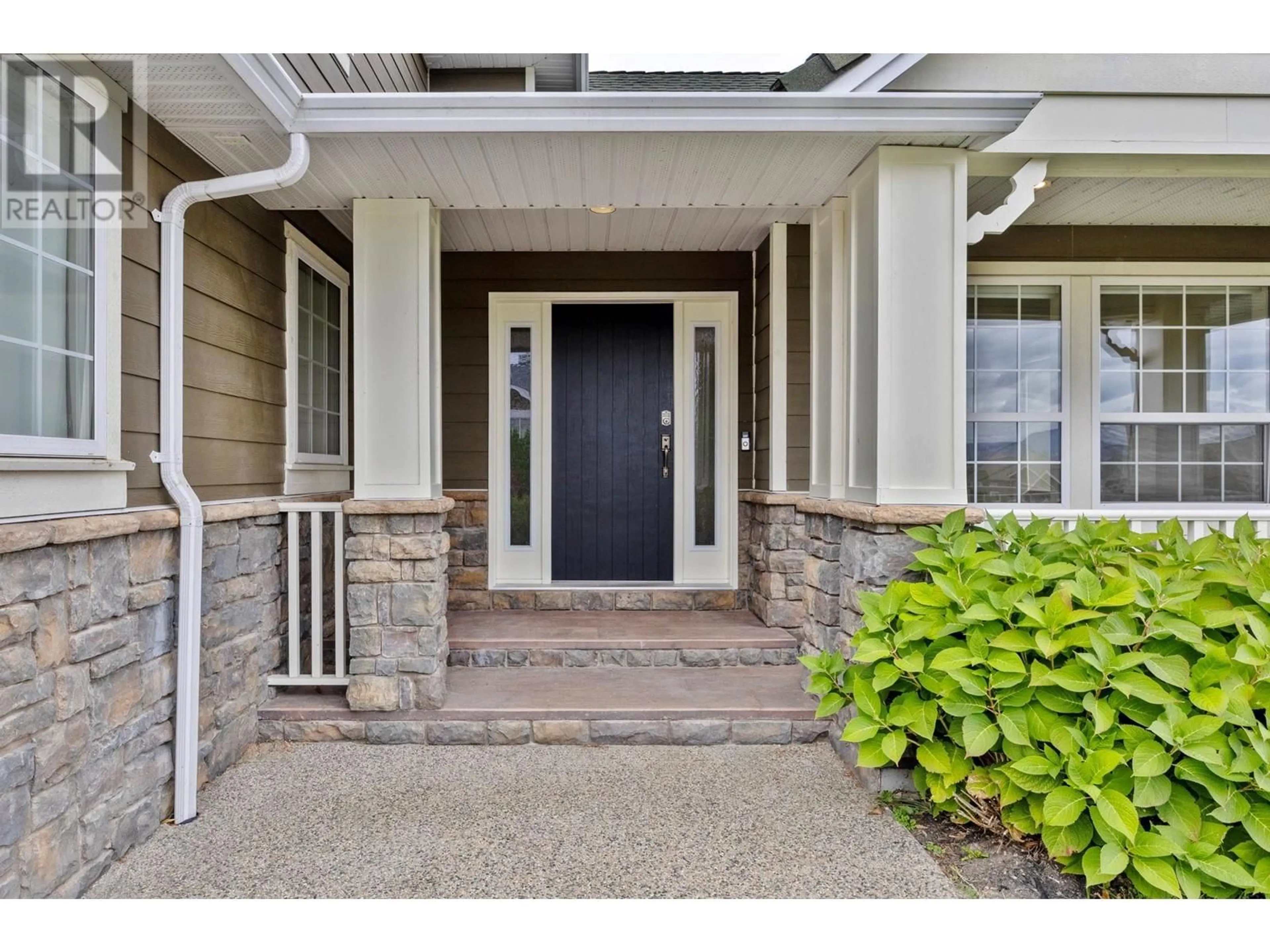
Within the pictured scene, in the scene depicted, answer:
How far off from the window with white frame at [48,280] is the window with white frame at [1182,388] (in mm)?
4661

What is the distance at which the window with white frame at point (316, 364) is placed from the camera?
3.19 metres

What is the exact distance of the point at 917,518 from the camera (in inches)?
102

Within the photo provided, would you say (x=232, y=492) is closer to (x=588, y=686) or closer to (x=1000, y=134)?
(x=588, y=686)

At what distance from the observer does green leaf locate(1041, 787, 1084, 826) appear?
1842 mm

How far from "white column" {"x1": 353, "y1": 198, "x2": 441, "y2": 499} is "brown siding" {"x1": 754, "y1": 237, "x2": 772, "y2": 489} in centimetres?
182

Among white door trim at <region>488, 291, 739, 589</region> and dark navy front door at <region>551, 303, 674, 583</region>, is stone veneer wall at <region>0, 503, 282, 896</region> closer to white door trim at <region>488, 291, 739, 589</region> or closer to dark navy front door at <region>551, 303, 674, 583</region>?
white door trim at <region>488, 291, 739, 589</region>

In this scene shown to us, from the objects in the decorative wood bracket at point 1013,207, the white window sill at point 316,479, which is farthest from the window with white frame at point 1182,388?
the white window sill at point 316,479

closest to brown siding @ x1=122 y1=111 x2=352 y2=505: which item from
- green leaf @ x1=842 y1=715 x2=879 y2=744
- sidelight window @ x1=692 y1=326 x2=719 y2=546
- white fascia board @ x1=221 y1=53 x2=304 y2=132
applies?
white fascia board @ x1=221 y1=53 x2=304 y2=132

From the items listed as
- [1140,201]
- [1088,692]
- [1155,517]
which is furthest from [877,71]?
[1088,692]

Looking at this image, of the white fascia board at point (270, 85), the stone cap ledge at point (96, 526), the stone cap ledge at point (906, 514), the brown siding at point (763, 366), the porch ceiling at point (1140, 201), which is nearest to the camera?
the stone cap ledge at point (96, 526)

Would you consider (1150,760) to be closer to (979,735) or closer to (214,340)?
(979,735)

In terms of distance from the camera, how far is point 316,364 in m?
3.50

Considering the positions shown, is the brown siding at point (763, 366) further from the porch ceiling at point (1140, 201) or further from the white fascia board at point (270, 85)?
the white fascia board at point (270, 85)

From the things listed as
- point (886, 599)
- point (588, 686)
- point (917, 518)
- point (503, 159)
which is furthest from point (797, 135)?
point (588, 686)
